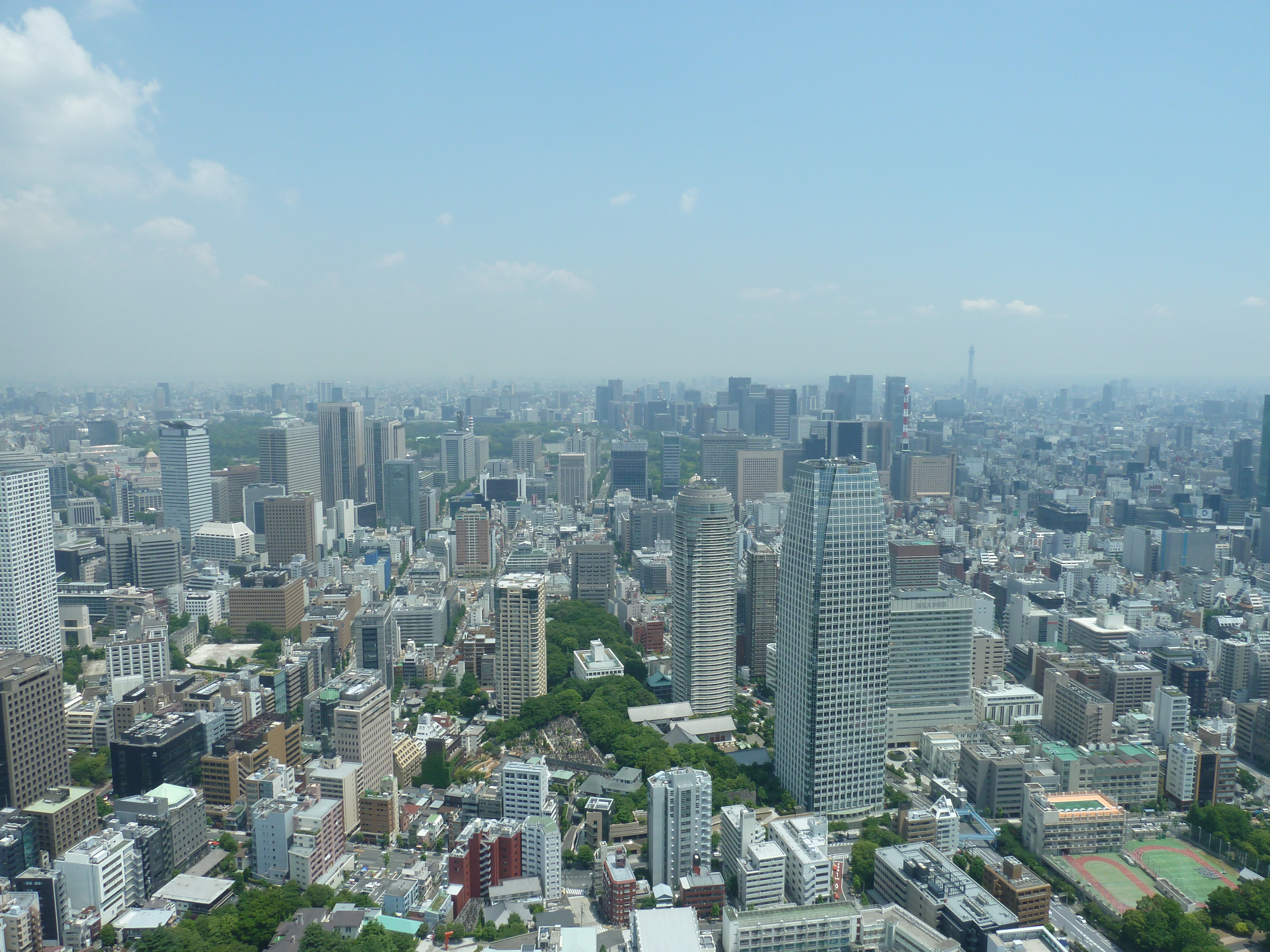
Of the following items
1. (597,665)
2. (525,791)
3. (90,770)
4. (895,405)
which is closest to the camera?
(525,791)

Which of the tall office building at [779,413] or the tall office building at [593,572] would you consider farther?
the tall office building at [779,413]

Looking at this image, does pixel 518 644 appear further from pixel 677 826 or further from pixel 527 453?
pixel 527 453

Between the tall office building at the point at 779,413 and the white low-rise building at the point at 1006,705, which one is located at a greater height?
the tall office building at the point at 779,413

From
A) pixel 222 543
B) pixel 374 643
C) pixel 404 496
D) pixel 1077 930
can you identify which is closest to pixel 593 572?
pixel 374 643

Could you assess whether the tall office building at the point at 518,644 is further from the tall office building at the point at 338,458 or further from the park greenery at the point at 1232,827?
the tall office building at the point at 338,458

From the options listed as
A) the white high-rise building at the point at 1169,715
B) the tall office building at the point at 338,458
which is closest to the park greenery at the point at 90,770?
the white high-rise building at the point at 1169,715

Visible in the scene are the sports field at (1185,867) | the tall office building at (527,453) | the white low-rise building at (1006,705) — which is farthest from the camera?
the tall office building at (527,453)

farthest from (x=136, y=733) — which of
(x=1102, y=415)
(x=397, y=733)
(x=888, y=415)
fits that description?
(x=1102, y=415)
